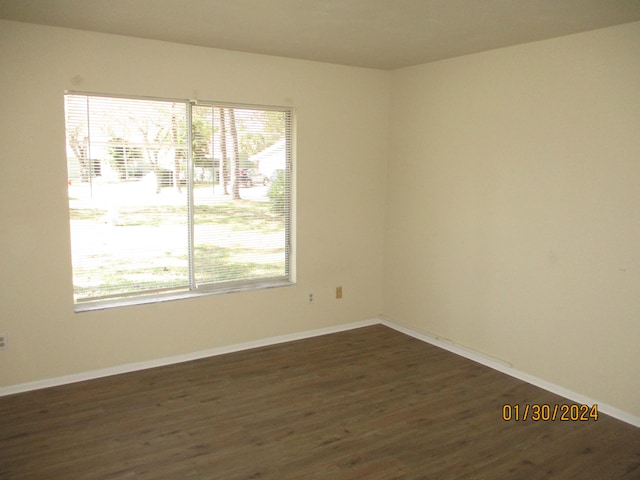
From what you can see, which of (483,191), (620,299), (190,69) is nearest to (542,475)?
(620,299)

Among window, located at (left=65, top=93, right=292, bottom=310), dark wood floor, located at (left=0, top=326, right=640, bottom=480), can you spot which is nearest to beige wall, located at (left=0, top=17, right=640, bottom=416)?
window, located at (left=65, top=93, right=292, bottom=310)

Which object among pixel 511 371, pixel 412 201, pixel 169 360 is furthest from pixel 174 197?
pixel 511 371

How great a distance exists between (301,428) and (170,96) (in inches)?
107

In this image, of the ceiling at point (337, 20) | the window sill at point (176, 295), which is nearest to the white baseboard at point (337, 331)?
the window sill at point (176, 295)

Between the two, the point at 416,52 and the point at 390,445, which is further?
the point at 416,52

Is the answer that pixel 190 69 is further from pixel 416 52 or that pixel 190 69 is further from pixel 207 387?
pixel 207 387

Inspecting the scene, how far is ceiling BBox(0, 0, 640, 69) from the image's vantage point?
2904 millimetres

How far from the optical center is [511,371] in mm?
4086

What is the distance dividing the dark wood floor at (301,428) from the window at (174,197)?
2.60 ft

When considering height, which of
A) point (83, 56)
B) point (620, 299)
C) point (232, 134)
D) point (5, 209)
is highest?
point (83, 56)

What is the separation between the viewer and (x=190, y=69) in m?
4.07

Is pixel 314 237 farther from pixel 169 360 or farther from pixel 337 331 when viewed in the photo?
pixel 169 360

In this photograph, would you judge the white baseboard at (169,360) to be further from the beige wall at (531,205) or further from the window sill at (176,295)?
the beige wall at (531,205)

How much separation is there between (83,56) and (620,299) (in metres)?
4.12
